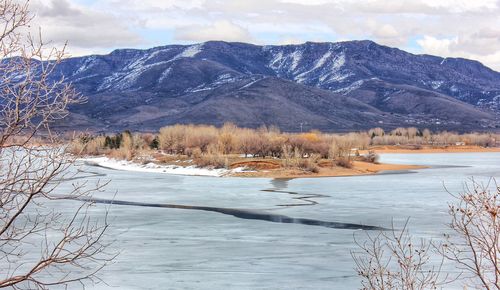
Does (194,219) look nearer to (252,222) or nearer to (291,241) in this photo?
(252,222)

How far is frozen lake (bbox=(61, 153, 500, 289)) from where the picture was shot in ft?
58.9

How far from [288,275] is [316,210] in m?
16.7

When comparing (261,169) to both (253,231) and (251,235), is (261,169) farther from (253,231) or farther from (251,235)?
(251,235)

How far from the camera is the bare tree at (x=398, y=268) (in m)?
7.53

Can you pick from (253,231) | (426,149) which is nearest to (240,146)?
(253,231)

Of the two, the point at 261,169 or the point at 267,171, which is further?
the point at 261,169

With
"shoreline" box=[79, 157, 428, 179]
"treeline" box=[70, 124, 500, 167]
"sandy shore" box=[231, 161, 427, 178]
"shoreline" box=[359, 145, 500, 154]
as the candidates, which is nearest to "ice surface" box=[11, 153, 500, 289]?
"sandy shore" box=[231, 161, 427, 178]

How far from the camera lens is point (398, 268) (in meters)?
19.2

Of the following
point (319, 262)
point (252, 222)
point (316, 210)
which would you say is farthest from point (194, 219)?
point (319, 262)

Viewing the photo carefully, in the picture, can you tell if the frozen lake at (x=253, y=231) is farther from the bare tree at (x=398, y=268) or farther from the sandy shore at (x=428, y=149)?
the sandy shore at (x=428, y=149)

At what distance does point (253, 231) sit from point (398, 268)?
8842 millimetres

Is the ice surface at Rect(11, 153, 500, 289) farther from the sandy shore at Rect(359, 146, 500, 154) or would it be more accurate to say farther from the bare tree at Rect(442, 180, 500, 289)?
the sandy shore at Rect(359, 146, 500, 154)

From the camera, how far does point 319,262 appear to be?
65.4 ft

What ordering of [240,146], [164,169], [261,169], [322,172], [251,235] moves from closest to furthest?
[251,235] < [261,169] < [322,172] < [164,169] < [240,146]
